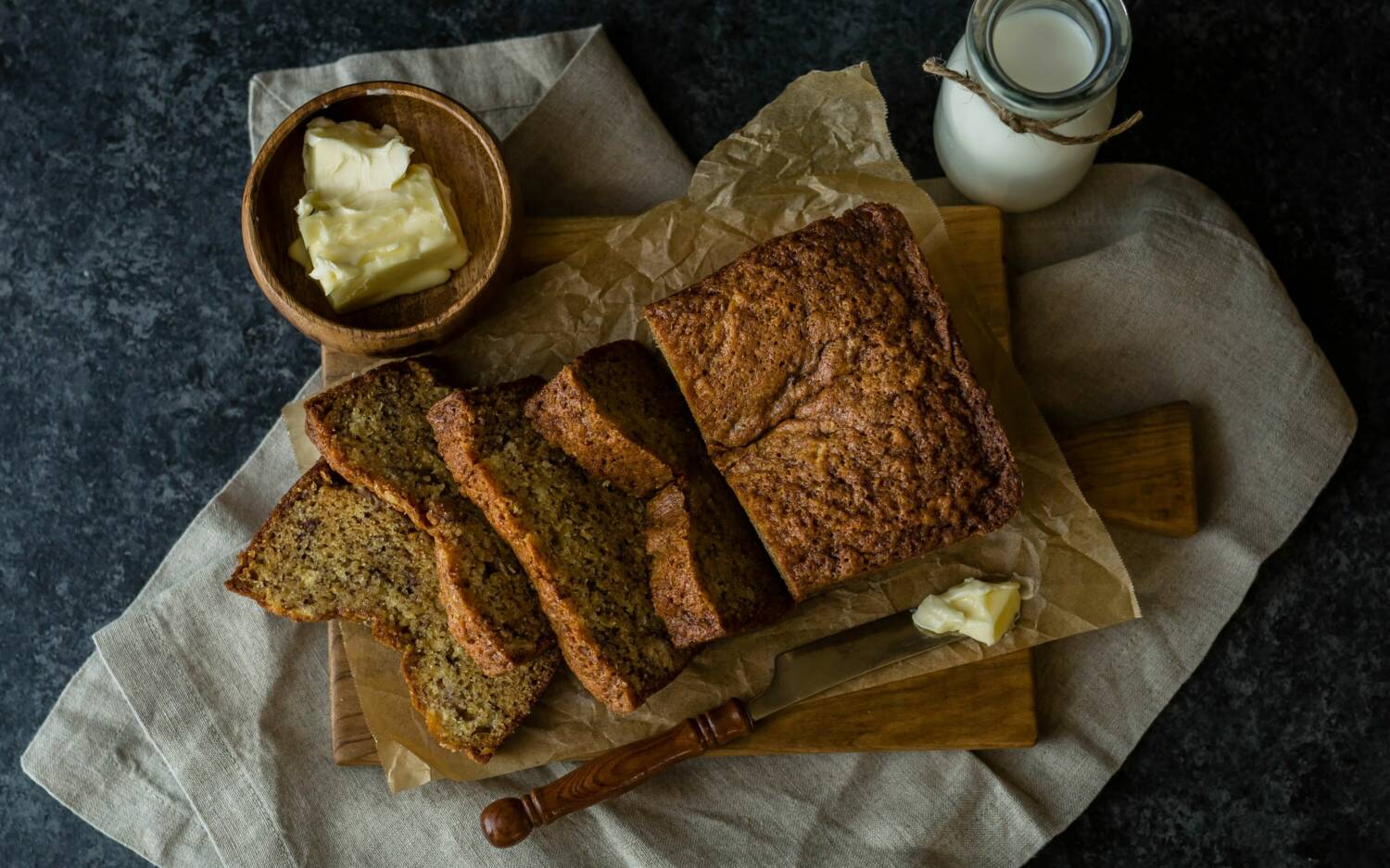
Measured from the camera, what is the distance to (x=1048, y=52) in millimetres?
3623

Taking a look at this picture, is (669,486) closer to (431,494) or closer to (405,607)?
(431,494)

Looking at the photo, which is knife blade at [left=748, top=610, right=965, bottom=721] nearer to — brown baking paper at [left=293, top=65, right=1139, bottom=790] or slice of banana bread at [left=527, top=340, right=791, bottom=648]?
brown baking paper at [left=293, top=65, right=1139, bottom=790]

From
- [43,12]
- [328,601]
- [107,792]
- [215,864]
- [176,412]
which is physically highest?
[43,12]

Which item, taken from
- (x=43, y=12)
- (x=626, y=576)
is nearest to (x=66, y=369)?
(x=43, y=12)

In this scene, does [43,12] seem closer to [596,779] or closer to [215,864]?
[215,864]

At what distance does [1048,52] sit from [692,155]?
137cm

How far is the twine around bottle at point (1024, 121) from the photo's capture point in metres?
3.50

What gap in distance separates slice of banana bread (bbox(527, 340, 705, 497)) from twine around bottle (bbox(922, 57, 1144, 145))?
4.35 feet

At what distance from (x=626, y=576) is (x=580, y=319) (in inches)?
37.4

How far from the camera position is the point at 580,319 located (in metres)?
4.04

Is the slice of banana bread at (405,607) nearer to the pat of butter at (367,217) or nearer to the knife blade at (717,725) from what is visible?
the knife blade at (717,725)

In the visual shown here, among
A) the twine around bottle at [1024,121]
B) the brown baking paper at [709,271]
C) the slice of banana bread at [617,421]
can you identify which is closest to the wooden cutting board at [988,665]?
the brown baking paper at [709,271]

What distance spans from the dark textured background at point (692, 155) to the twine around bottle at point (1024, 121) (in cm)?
75

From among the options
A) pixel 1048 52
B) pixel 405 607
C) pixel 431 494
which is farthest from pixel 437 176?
pixel 1048 52
